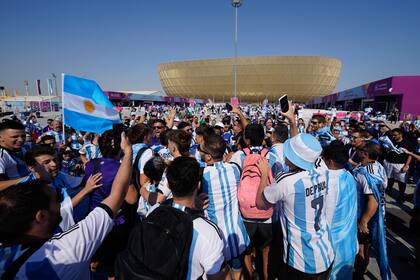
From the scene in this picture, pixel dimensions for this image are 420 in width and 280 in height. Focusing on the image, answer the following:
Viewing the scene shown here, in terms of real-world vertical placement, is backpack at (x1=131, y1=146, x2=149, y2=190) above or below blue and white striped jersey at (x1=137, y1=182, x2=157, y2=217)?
above

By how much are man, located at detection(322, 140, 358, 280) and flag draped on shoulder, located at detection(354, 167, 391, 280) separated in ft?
1.40

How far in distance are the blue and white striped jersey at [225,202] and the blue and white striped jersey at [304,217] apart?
1.33ft

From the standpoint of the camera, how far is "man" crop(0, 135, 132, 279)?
118cm

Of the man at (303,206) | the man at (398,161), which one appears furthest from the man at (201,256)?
the man at (398,161)

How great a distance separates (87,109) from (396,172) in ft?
23.1

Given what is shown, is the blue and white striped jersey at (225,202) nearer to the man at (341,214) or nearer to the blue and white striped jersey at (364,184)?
the man at (341,214)

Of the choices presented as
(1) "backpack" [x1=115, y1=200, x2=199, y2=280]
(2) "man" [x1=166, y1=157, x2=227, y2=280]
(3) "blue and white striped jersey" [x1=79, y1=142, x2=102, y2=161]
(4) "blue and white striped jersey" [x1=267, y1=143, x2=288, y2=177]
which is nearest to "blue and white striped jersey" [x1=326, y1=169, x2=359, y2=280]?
(4) "blue and white striped jersey" [x1=267, y1=143, x2=288, y2=177]

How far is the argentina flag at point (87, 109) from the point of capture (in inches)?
129

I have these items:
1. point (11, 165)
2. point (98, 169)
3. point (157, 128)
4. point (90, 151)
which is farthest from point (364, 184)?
point (90, 151)

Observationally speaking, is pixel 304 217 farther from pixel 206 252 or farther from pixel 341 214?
pixel 206 252

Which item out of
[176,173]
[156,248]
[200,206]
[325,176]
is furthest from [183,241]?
[325,176]

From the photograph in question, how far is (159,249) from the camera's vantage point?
1.29m

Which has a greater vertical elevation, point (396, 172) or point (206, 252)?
point (206, 252)

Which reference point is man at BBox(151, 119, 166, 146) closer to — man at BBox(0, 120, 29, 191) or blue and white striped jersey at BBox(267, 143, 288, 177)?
man at BBox(0, 120, 29, 191)
